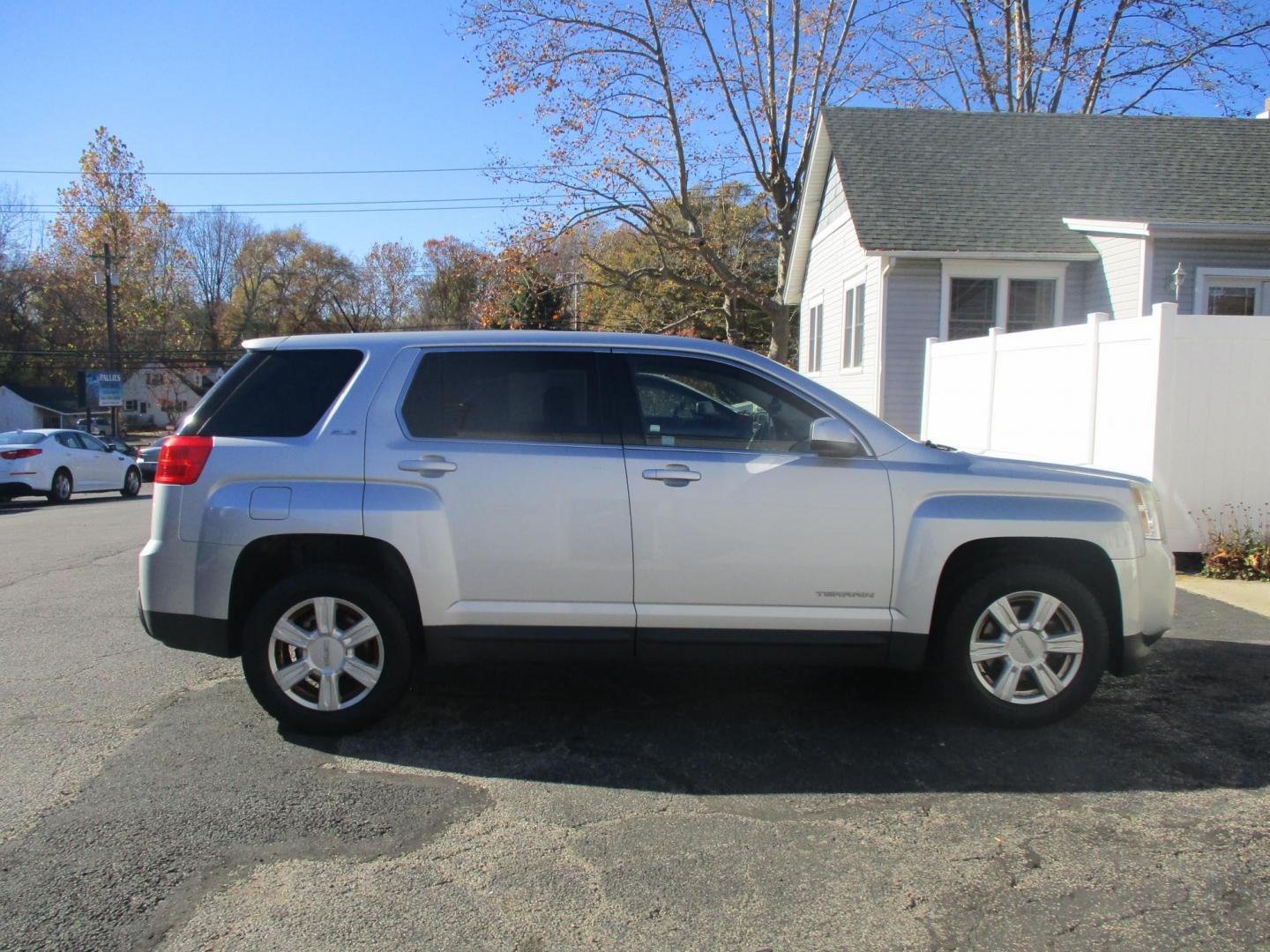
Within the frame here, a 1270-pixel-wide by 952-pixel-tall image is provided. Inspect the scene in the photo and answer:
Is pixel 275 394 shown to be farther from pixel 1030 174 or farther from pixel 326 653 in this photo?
pixel 1030 174

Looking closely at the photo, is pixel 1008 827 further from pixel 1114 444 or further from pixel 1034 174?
pixel 1034 174

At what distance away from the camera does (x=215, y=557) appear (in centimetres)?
438

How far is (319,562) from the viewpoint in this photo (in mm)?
4477

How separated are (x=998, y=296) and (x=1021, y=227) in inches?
44.7

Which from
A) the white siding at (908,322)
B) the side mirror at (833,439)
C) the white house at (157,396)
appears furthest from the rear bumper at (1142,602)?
the white house at (157,396)

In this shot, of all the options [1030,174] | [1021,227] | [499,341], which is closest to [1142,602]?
[499,341]

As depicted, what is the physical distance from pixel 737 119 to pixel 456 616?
80.4 ft

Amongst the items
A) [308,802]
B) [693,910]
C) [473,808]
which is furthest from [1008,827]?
[308,802]

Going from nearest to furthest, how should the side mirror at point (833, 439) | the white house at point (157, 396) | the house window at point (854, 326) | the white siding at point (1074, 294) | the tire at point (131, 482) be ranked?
1. the side mirror at point (833, 439)
2. the white siding at point (1074, 294)
3. the house window at point (854, 326)
4. the tire at point (131, 482)
5. the white house at point (157, 396)

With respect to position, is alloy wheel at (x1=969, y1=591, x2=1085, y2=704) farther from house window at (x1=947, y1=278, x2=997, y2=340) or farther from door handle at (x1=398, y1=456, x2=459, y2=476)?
house window at (x1=947, y1=278, x2=997, y2=340)

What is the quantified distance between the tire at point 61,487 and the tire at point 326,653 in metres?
18.7

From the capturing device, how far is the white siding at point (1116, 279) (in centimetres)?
1315

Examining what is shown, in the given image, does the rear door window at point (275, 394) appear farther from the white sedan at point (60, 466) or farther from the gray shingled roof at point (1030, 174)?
the white sedan at point (60, 466)

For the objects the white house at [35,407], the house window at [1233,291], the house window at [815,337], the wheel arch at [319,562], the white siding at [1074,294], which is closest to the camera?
the wheel arch at [319,562]
